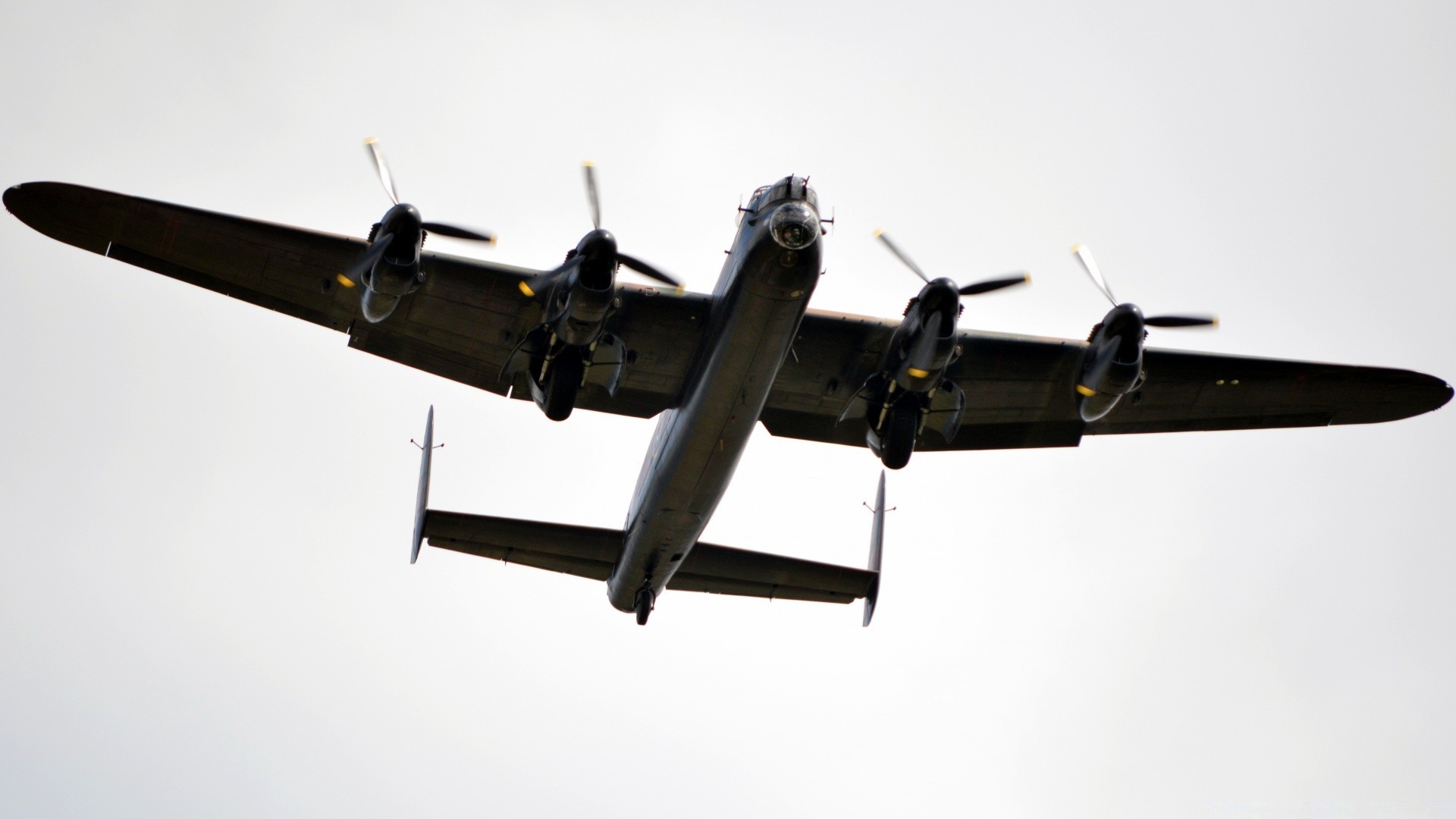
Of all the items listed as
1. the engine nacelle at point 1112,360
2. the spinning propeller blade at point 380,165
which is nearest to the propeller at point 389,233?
the spinning propeller blade at point 380,165

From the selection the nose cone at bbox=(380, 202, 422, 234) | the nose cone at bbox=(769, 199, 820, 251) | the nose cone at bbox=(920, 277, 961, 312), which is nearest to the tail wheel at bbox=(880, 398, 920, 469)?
the nose cone at bbox=(920, 277, 961, 312)

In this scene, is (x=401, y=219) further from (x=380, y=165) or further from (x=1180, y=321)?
(x=1180, y=321)

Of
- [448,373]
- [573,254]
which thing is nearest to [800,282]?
[573,254]

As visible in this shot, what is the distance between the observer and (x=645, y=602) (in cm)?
2258

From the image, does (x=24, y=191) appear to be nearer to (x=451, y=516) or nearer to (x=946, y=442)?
Result: (x=451, y=516)

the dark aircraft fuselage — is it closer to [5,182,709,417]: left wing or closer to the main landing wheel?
the main landing wheel

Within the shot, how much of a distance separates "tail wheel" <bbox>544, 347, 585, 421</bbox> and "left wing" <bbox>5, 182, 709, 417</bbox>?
1.43m

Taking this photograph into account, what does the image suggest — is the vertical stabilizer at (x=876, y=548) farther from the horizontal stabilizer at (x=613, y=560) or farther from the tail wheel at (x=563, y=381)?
the tail wheel at (x=563, y=381)

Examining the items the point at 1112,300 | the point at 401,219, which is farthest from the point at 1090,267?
the point at 401,219

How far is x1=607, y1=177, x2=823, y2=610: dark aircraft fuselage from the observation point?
17.5 m

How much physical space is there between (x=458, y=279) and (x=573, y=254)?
2.90 m

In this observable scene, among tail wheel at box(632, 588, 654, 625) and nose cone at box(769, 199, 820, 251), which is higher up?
nose cone at box(769, 199, 820, 251)

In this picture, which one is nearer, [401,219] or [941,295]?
[401,219]

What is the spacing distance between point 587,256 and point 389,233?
293 cm
